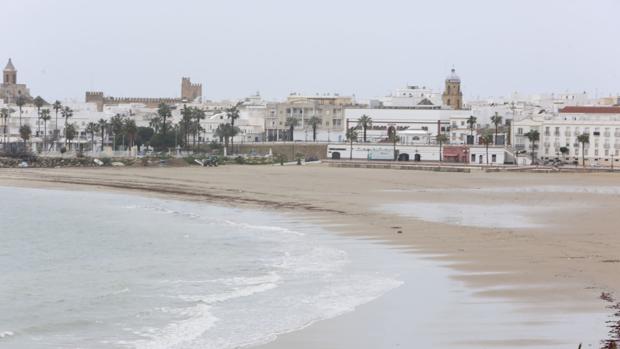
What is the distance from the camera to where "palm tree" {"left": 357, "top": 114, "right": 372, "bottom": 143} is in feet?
272

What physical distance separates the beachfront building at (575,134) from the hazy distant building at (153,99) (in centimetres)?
6037

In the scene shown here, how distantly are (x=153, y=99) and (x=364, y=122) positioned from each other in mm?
60654

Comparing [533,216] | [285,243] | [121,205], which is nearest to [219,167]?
[121,205]

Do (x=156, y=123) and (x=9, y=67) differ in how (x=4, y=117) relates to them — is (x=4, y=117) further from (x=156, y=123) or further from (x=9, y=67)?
(x=9, y=67)

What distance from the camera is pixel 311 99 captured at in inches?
4094

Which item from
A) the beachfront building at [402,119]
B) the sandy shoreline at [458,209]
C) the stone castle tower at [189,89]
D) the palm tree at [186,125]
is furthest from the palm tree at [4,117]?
the stone castle tower at [189,89]

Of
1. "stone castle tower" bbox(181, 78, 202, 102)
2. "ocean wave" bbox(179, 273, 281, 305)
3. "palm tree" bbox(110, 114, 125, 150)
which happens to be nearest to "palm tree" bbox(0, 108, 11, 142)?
"palm tree" bbox(110, 114, 125, 150)

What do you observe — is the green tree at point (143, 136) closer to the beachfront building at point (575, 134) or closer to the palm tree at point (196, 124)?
the palm tree at point (196, 124)

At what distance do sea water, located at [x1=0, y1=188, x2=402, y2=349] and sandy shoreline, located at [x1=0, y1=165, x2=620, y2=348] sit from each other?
119 cm

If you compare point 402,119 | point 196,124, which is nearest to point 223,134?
point 196,124

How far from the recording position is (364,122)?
83188 millimetres

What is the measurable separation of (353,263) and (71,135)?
67.2 m

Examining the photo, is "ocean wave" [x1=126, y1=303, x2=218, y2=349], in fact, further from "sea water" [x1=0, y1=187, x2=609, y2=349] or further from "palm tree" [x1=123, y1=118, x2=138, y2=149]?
"palm tree" [x1=123, y1=118, x2=138, y2=149]

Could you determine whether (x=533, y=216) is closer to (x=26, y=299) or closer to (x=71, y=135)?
(x=26, y=299)
